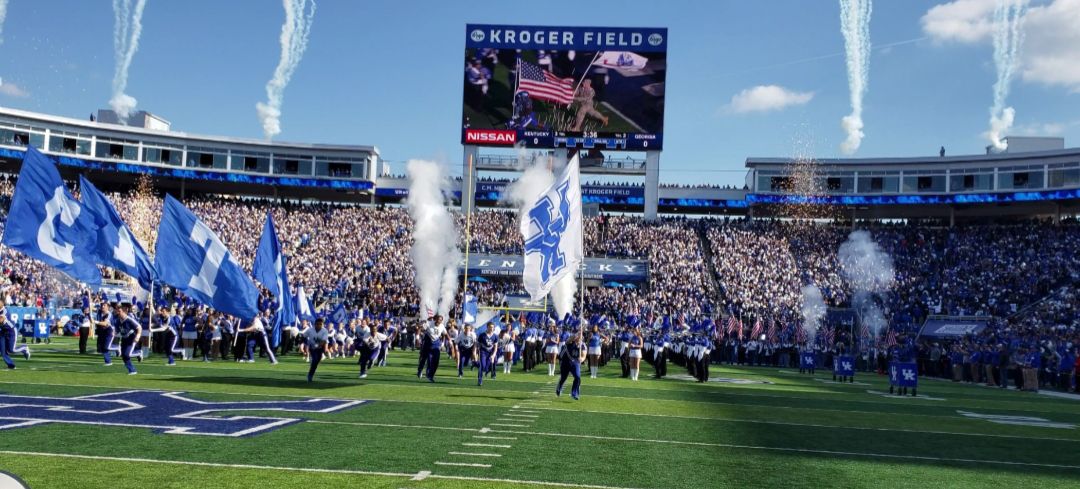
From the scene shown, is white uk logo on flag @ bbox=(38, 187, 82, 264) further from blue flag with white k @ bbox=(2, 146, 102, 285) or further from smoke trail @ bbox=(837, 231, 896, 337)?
smoke trail @ bbox=(837, 231, 896, 337)

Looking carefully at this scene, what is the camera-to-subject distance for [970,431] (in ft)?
46.3

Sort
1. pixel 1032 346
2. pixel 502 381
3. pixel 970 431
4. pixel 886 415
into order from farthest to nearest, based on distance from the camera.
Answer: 1. pixel 1032 346
2. pixel 502 381
3. pixel 886 415
4. pixel 970 431

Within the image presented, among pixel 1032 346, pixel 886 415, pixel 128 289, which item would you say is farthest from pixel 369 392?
pixel 128 289

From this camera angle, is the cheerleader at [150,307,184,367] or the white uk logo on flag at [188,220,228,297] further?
the cheerleader at [150,307,184,367]

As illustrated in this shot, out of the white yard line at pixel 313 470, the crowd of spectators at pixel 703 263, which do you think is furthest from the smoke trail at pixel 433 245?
the white yard line at pixel 313 470

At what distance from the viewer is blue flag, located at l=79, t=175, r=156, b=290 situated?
20125 mm

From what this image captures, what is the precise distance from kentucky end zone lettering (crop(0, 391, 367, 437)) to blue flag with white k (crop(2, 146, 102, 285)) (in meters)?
5.44

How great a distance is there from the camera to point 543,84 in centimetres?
5378

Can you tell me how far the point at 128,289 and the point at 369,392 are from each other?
31702 millimetres

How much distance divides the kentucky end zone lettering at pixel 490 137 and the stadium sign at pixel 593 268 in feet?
23.5

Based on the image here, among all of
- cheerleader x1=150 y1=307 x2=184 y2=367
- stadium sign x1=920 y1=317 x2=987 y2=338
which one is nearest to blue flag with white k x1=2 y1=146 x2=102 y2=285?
cheerleader x1=150 y1=307 x2=184 y2=367

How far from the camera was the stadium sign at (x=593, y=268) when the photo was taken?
52469 mm

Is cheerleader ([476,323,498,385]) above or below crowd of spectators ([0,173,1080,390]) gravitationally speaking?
below

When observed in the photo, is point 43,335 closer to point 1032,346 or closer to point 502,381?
point 502,381
